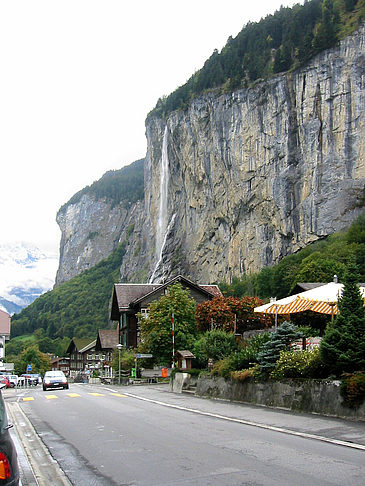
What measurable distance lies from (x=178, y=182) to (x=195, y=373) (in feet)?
340

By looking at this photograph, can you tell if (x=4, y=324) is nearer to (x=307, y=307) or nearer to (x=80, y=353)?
(x=80, y=353)

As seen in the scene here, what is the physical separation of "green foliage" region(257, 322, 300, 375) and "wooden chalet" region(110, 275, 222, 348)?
1295 inches

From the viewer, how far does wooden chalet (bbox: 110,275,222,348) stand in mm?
52312

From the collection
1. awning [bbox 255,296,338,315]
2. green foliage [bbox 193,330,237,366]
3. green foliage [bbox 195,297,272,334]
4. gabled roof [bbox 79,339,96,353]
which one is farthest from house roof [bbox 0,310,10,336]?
awning [bbox 255,296,338,315]

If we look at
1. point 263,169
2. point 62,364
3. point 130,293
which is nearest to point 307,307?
point 130,293

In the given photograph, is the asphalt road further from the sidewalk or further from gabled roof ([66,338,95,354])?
gabled roof ([66,338,95,354])

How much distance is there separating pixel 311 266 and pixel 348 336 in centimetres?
5193

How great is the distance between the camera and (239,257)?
107m

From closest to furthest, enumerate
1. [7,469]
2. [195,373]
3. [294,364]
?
1. [7,469]
2. [294,364]
3. [195,373]

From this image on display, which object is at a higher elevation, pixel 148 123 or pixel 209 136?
pixel 148 123

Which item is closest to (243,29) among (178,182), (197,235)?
(178,182)

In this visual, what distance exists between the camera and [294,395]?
51.3 feet

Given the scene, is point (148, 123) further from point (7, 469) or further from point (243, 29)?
point (7, 469)

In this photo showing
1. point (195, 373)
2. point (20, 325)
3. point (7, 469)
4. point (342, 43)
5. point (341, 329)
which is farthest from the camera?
point (20, 325)
